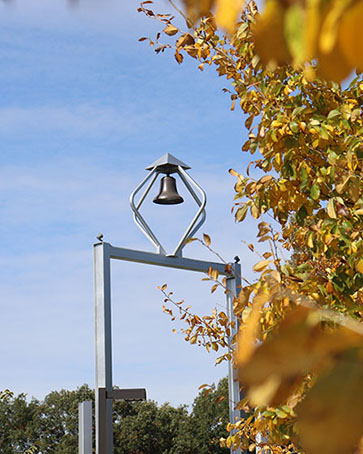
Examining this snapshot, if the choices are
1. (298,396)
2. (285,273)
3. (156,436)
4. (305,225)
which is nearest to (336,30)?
(298,396)

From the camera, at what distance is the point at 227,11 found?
1.33 feet

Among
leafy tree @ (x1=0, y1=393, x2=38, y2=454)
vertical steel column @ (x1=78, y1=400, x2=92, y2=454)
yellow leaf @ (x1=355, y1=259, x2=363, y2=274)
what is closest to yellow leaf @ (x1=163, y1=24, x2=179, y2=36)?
yellow leaf @ (x1=355, y1=259, x2=363, y2=274)

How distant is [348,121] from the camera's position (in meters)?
2.07

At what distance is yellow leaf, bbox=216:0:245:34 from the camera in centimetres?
40

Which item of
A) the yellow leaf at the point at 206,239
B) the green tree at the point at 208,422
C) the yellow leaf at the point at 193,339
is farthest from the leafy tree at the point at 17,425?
the yellow leaf at the point at 206,239

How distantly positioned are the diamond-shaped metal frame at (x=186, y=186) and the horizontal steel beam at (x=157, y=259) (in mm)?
57

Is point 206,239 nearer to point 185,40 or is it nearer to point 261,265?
point 261,265

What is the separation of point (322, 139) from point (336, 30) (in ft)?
5.77

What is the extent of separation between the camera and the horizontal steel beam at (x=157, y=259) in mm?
4715

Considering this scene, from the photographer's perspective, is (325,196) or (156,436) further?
(156,436)

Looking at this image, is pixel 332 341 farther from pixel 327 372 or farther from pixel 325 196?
pixel 325 196

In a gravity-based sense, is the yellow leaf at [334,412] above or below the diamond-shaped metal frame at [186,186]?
below

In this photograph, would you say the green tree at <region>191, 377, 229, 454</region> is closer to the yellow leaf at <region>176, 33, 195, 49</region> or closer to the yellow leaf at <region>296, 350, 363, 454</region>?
the yellow leaf at <region>176, 33, 195, 49</region>

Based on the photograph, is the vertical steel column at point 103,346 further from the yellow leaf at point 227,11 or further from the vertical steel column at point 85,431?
the yellow leaf at point 227,11
